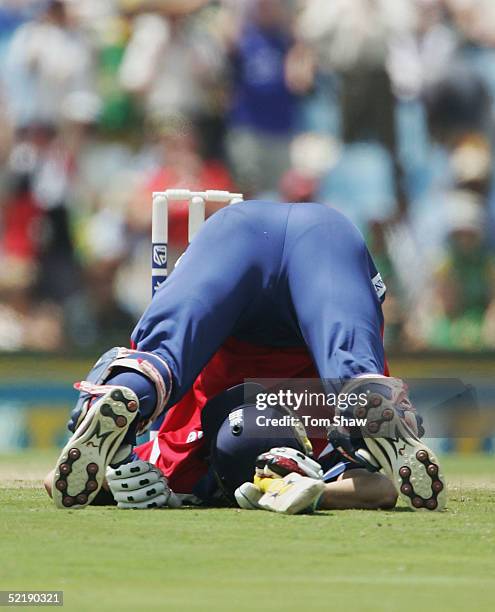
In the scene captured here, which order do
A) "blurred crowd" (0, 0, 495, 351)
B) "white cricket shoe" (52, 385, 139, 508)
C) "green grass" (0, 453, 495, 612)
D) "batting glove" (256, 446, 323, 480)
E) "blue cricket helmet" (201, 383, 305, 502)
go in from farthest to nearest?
"blurred crowd" (0, 0, 495, 351) → "blue cricket helmet" (201, 383, 305, 502) → "batting glove" (256, 446, 323, 480) → "white cricket shoe" (52, 385, 139, 508) → "green grass" (0, 453, 495, 612)

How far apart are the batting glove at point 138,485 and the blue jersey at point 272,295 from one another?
20 centimetres

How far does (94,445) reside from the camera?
335 cm

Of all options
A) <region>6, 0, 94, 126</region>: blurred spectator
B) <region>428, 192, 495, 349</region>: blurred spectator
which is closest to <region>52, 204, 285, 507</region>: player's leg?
<region>428, 192, 495, 349</region>: blurred spectator

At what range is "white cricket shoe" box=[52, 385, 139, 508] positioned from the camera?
11.0 feet

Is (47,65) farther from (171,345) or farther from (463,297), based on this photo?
(171,345)

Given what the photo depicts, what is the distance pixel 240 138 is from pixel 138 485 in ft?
19.6

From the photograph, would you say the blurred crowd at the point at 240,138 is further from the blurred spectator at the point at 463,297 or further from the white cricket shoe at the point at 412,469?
the white cricket shoe at the point at 412,469

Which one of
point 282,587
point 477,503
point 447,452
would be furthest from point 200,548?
point 447,452

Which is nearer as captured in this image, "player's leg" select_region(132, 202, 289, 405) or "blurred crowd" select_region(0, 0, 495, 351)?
"player's leg" select_region(132, 202, 289, 405)

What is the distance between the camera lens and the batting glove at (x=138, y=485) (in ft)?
11.7

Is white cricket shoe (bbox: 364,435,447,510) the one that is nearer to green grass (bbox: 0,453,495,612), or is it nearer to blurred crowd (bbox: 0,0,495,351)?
green grass (bbox: 0,453,495,612)

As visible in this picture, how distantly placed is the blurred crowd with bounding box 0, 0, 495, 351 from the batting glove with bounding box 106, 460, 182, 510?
5330 mm

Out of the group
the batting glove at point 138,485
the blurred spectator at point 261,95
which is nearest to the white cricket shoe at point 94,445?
the batting glove at point 138,485

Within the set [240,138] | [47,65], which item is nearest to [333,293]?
[240,138]
